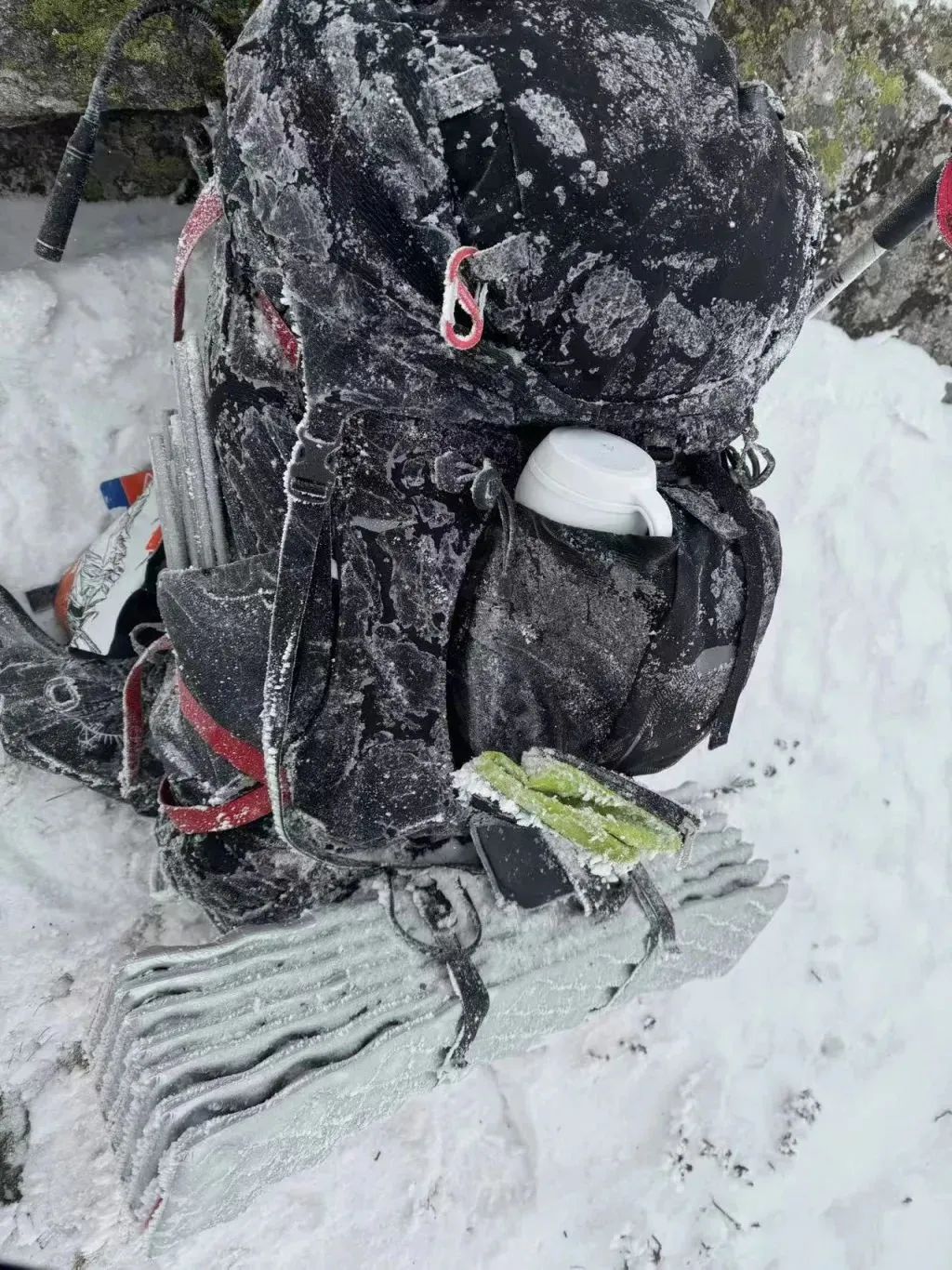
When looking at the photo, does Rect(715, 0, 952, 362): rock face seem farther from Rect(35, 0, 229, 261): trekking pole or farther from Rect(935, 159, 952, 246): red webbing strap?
Rect(35, 0, 229, 261): trekking pole

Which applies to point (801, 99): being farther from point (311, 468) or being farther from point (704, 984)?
point (704, 984)

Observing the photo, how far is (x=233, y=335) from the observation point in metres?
1.47

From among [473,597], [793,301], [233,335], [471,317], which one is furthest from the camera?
[233,335]

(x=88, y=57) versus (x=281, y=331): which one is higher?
(x=88, y=57)

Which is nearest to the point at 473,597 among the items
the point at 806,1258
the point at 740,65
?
the point at 740,65

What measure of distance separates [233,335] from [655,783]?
2.02 m

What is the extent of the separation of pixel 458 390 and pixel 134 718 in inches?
49.2

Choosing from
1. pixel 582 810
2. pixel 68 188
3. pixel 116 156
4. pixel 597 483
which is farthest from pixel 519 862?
pixel 116 156

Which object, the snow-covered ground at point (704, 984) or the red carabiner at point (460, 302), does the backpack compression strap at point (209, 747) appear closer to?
the snow-covered ground at point (704, 984)

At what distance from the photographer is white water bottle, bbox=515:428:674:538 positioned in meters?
1.20

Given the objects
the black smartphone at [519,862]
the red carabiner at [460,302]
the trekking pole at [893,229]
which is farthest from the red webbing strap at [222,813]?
the trekking pole at [893,229]

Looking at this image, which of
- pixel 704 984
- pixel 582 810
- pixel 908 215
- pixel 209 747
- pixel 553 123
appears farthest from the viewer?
pixel 704 984

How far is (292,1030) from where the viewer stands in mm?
1603

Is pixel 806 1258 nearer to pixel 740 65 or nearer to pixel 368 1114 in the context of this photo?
pixel 368 1114
